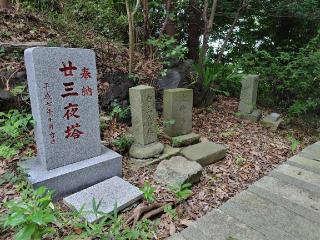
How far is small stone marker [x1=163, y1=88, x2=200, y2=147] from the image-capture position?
4.32 metres

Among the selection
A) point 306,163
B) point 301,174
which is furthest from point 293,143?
point 301,174

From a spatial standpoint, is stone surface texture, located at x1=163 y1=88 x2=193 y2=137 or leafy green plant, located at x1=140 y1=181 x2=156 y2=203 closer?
leafy green plant, located at x1=140 y1=181 x2=156 y2=203

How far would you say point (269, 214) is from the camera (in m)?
2.63

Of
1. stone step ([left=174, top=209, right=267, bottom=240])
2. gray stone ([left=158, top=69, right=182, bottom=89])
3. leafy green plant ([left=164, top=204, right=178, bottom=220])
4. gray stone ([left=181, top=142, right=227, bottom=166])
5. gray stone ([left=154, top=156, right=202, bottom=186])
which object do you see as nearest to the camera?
stone step ([left=174, top=209, right=267, bottom=240])

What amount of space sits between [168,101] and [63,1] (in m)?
5.30

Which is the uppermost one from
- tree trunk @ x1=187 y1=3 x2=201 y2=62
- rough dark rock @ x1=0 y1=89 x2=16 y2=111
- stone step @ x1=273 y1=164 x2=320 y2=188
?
tree trunk @ x1=187 y1=3 x2=201 y2=62

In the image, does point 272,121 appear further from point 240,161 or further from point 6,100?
point 6,100

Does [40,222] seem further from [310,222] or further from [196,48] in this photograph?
[196,48]

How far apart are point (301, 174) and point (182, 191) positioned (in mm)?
1617

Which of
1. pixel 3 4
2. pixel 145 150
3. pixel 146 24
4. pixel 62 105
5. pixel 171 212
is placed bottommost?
pixel 171 212

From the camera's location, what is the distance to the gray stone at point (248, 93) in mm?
6227

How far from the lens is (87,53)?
3154mm

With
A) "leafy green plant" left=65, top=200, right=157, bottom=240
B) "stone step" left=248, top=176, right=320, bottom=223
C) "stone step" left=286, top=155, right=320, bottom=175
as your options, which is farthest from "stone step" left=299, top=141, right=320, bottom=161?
"leafy green plant" left=65, top=200, right=157, bottom=240

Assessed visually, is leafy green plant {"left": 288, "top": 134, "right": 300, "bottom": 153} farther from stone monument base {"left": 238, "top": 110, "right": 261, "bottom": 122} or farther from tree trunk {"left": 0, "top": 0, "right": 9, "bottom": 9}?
tree trunk {"left": 0, "top": 0, "right": 9, "bottom": 9}
